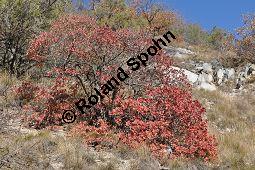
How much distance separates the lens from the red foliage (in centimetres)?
1391

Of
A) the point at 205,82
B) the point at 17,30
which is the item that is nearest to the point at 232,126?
the point at 205,82

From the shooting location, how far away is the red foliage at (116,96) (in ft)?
45.6

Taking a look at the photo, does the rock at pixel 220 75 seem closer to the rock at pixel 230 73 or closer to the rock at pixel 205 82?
the rock at pixel 230 73

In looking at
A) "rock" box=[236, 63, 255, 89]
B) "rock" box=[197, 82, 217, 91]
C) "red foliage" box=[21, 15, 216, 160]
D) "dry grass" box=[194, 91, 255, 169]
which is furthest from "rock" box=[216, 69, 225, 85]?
"red foliage" box=[21, 15, 216, 160]

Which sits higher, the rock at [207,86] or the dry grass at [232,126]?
the rock at [207,86]

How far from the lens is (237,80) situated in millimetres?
27234

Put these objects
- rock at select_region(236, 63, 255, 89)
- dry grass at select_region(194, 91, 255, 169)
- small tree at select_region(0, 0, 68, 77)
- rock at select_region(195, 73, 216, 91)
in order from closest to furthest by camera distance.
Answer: dry grass at select_region(194, 91, 255, 169) → small tree at select_region(0, 0, 68, 77) → rock at select_region(195, 73, 216, 91) → rock at select_region(236, 63, 255, 89)

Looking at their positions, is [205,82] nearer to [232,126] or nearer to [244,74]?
[244,74]

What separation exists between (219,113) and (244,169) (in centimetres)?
692

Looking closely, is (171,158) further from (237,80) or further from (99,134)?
(237,80)

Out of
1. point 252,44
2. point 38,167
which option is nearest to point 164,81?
point 38,167

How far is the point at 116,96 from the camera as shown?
50.8 feet

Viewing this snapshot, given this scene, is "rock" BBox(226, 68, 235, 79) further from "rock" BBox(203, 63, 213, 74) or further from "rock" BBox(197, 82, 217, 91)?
"rock" BBox(197, 82, 217, 91)

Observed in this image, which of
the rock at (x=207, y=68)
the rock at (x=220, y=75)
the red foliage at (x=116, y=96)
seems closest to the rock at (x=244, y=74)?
the rock at (x=220, y=75)
